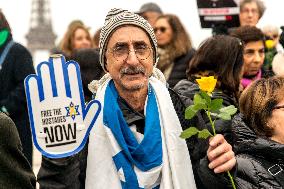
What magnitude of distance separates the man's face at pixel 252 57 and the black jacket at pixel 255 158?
2219 millimetres

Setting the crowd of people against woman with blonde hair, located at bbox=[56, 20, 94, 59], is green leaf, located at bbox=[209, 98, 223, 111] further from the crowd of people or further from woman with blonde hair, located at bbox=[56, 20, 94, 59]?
woman with blonde hair, located at bbox=[56, 20, 94, 59]

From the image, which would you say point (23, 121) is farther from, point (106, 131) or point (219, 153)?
point (219, 153)

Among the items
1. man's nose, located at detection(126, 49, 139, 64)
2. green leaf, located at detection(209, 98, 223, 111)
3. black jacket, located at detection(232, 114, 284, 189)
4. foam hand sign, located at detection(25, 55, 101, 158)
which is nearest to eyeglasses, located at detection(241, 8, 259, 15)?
black jacket, located at detection(232, 114, 284, 189)

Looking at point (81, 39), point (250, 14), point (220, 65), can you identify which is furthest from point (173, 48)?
Result: point (220, 65)

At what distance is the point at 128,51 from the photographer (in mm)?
3062

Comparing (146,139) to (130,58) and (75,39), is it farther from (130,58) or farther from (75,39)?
(75,39)

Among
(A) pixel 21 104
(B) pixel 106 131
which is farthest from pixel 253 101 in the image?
(A) pixel 21 104

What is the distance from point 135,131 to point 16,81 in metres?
3.05

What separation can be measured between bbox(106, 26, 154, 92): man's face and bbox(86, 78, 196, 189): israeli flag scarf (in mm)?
132

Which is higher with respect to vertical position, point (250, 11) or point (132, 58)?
point (132, 58)

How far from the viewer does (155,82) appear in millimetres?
3158

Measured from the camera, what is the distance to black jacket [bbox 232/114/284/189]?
2994mm

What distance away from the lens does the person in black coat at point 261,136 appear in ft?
9.87

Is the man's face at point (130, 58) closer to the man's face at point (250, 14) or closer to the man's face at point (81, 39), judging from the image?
the man's face at point (250, 14)
